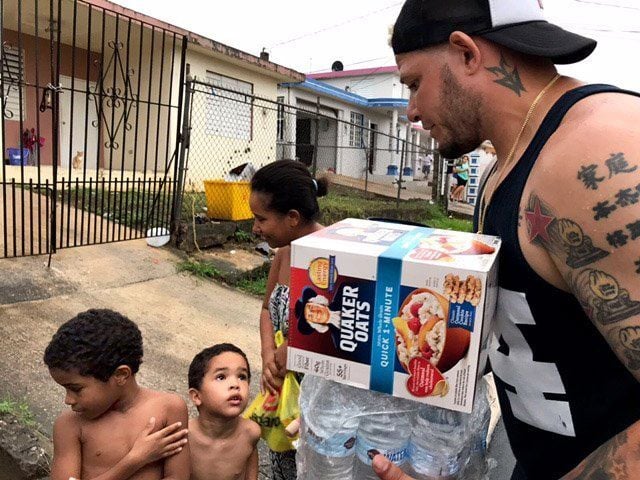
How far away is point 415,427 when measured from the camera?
3.69 feet

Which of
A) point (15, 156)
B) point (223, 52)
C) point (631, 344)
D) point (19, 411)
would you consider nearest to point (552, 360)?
point (631, 344)

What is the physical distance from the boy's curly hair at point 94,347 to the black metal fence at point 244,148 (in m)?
4.57

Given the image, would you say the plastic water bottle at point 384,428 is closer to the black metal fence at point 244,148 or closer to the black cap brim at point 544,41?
the black cap brim at point 544,41

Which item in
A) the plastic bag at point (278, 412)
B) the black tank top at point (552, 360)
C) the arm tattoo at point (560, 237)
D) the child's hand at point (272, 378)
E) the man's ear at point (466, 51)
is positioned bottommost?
the plastic bag at point (278, 412)

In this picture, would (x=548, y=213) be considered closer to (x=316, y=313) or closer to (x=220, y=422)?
(x=316, y=313)

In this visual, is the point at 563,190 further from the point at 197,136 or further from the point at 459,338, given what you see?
the point at 197,136

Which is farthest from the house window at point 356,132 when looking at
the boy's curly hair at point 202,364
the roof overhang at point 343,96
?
the boy's curly hair at point 202,364

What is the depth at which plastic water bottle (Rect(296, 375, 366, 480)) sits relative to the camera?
1.15 meters

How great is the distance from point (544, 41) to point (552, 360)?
651 millimetres

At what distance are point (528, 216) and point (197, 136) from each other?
10.7 meters

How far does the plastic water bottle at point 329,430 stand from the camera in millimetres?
1151

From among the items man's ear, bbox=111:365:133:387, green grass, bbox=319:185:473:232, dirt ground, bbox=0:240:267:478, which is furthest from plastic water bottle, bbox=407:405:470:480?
green grass, bbox=319:185:473:232

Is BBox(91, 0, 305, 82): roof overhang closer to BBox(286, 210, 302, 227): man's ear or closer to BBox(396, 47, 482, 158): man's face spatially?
BBox(286, 210, 302, 227): man's ear

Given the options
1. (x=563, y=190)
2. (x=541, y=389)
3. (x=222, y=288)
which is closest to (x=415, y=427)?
(x=541, y=389)
